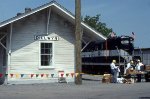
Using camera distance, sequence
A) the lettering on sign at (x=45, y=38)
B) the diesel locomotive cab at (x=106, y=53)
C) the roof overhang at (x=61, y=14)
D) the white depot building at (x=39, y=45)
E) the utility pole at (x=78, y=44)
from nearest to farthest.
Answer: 1. the utility pole at (x=78, y=44)
2. the roof overhang at (x=61, y=14)
3. the white depot building at (x=39, y=45)
4. the lettering on sign at (x=45, y=38)
5. the diesel locomotive cab at (x=106, y=53)

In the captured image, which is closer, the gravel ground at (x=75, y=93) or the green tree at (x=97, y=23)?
the gravel ground at (x=75, y=93)

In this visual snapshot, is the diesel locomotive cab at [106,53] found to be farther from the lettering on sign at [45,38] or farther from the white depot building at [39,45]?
the lettering on sign at [45,38]

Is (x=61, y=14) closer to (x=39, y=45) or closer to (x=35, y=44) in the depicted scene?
(x=39, y=45)

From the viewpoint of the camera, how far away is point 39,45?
1016 inches

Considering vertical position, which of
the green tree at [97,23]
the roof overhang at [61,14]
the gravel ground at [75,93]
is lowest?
the gravel ground at [75,93]

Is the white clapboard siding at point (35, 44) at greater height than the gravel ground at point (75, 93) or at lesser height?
greater

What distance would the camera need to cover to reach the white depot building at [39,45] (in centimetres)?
2484

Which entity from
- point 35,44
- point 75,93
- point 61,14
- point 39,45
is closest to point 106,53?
point 61,14

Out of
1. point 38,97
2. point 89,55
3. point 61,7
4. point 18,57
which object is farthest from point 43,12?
point 89,55

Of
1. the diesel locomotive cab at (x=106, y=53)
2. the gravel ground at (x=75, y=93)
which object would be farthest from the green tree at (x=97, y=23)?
the gravel ground at (x=75, y=93)

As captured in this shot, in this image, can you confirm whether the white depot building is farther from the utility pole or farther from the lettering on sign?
the utility pole

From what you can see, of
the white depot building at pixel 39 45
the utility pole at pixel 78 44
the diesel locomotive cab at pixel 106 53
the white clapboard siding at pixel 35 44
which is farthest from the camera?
the diesel locomotive cab at pixel 106 53

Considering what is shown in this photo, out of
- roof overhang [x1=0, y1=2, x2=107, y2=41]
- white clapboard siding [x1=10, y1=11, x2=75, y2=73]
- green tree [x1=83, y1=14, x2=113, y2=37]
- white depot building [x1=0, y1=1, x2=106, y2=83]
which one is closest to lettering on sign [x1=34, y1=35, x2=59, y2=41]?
white depot building [x1=0, y1=1, x2=106, y2=83]

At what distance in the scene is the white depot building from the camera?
81.5ft
